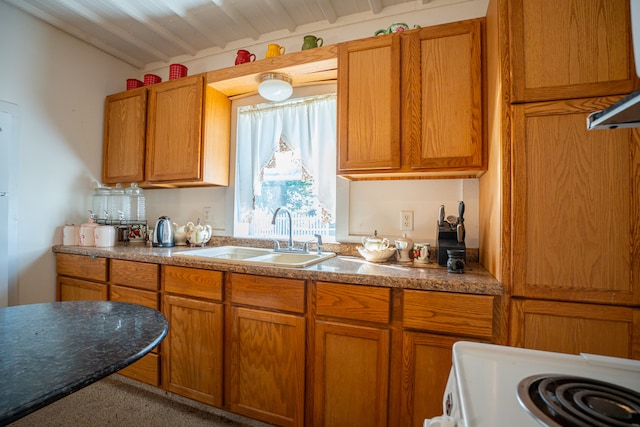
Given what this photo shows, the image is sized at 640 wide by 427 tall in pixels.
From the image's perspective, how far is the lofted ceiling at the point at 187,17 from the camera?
196 cm

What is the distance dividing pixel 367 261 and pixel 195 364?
1.16m

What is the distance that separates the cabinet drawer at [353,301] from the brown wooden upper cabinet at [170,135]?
1389 mm

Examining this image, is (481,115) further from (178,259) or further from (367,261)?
(178,259)

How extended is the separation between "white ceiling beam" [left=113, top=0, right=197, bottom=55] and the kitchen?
7.3 inches

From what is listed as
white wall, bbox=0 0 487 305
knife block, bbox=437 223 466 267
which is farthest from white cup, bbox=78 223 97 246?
knife block, bbox=437 223 466 267

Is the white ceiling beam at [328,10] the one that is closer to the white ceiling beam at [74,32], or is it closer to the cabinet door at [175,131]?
the cabinet door at [175,131]

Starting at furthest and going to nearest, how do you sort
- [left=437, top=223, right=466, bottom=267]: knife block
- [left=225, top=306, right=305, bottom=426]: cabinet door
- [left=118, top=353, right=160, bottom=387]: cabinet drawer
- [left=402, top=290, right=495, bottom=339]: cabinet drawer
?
[left=118, top=353, right=160, bottom=387]: cabinet drawer
[left=437, top=223, right=466, bottom=267]: knife block
[left=225, top=306, right=305, bottom=426]: cabinet door
[left=402, top=290, right=495, bottom=339]: cabinet drawer

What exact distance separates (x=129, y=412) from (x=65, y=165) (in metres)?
1.96

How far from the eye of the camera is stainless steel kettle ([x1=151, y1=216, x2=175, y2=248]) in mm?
2260

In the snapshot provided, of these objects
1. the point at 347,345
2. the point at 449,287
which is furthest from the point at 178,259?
the point at 449,287

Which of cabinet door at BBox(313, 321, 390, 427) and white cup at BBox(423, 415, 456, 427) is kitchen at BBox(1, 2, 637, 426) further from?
white cup at BBox(423, 415, 456, 427)

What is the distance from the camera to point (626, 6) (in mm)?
1056

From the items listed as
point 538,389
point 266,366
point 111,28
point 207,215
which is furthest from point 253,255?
point 111,28

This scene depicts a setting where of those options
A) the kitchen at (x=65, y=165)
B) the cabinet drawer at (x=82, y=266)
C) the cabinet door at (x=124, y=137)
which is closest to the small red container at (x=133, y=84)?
the cabinet door at (x=124, y=137)
